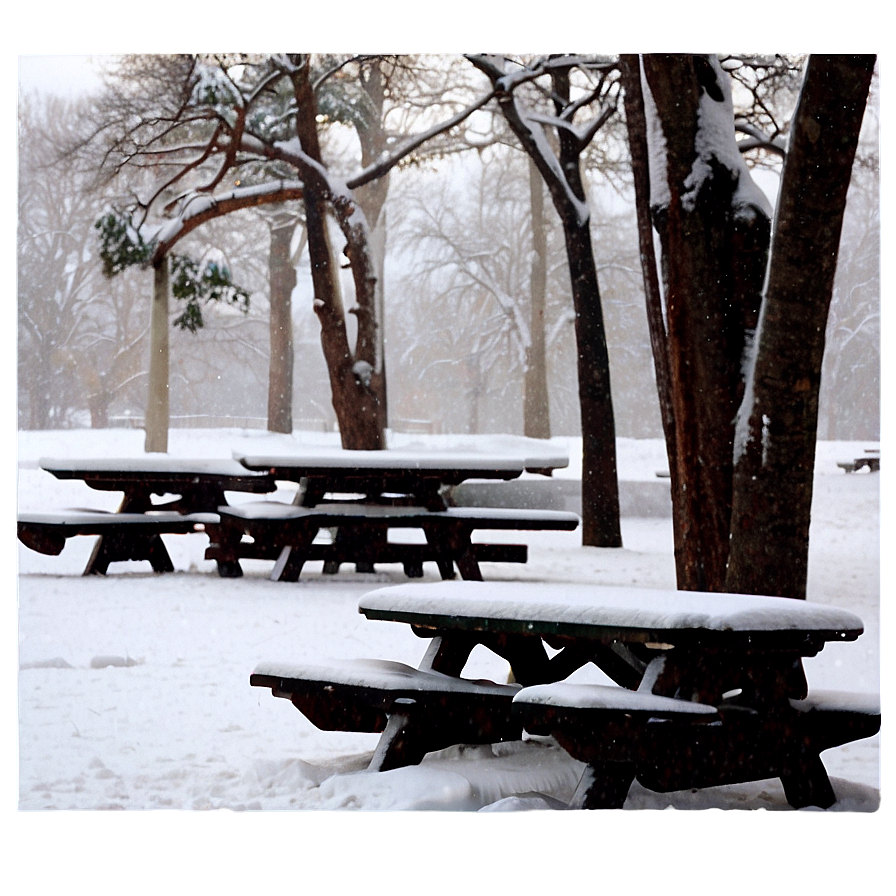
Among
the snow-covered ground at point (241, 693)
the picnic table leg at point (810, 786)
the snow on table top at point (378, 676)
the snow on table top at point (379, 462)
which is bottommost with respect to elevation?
the snow-covered ground at point (241, 693)

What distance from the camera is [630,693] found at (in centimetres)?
298

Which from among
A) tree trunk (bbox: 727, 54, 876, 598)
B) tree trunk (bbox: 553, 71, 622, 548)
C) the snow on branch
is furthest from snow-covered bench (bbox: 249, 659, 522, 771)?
the snow on branch

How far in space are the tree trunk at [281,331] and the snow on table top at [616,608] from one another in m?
19.4

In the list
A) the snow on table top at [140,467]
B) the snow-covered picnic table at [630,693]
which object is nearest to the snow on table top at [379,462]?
the snow on table top at [140,467]

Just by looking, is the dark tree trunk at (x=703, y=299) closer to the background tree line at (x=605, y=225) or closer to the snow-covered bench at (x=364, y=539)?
the background tree line at (x=605, y=225)

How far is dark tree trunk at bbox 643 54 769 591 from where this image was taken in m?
5.04

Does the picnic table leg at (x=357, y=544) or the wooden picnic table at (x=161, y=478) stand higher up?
the wooden picnic table at (x=161, y=478)

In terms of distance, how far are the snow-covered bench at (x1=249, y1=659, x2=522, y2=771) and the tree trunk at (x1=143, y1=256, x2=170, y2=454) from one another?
1209cm

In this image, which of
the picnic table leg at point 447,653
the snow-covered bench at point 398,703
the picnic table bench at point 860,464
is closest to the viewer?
the snow-covered bench at point 398,703

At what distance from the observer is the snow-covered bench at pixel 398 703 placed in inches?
134

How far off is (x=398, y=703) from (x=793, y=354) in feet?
7.17

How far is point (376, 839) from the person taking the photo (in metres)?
3.21

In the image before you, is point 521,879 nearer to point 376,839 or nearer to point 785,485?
point 376,839

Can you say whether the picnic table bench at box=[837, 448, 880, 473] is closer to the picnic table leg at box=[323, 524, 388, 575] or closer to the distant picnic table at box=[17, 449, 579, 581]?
the distant picnic table at box=[17, 449, 579, 581]
